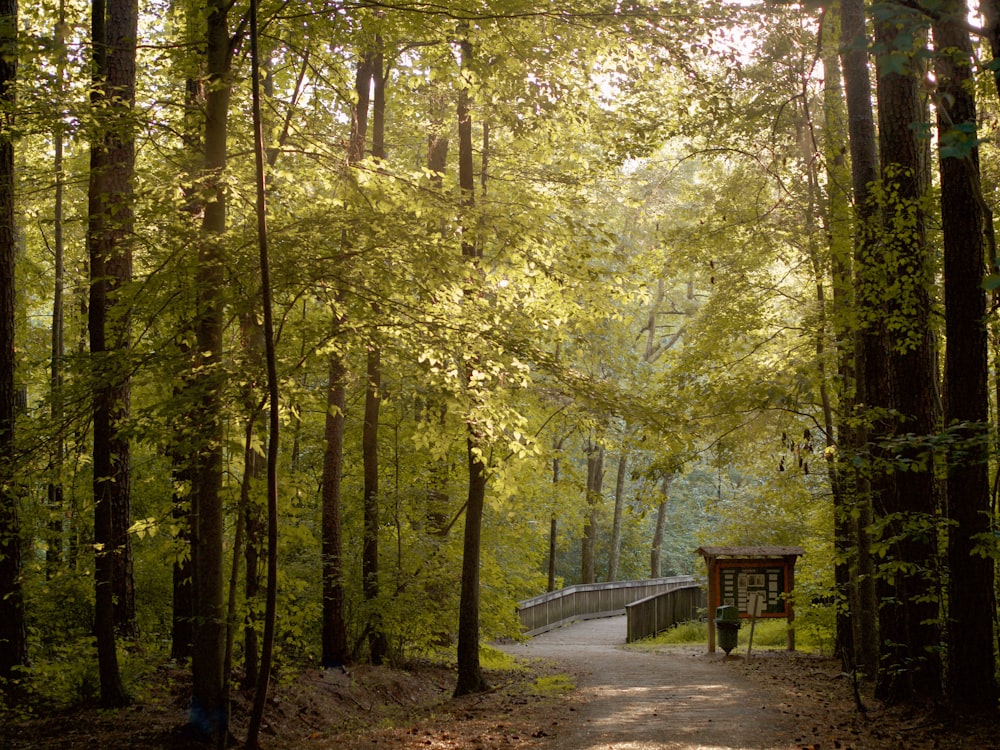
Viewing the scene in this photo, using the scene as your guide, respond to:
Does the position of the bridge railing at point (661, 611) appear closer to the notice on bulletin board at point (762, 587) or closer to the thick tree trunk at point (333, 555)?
the notice on bulletin board at point (762, 587)

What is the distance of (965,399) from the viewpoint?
7219 millimetres

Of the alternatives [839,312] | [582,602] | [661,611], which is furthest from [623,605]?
[839,312]

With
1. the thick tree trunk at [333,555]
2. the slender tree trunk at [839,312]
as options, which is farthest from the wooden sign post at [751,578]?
the thick tree trunk at [333,555]

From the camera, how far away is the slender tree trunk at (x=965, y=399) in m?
7.21

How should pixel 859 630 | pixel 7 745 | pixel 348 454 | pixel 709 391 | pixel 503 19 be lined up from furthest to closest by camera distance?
pixel 348 454
pixel 709 391
pixel 859 630
pixel 503 19
pixel 7 745

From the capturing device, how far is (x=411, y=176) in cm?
788

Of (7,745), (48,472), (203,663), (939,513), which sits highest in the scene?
(48,472)

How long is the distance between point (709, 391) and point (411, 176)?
552 centimetres

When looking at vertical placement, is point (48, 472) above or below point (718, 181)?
below

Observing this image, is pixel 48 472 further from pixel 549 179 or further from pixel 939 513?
pixel 939 513

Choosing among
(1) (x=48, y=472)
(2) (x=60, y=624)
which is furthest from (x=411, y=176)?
(2) (x=60, y=624)

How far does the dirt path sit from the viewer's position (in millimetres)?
7312

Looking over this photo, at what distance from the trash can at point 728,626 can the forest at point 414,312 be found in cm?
293

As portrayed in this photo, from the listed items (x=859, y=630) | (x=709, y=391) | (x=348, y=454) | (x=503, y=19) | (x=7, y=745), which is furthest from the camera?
(x=348, y=454)
